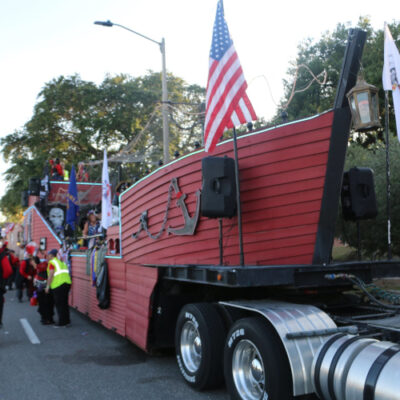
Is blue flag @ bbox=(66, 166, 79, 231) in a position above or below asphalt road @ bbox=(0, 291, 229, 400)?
above

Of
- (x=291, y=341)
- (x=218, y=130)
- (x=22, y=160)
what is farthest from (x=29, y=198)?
(x=291, y=341)

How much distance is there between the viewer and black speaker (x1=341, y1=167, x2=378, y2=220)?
18.2 feet

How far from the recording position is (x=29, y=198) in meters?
20.5

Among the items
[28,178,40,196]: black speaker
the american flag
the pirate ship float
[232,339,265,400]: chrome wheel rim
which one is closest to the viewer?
the pirate ship float

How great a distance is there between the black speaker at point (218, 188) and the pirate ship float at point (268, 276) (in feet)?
0.04

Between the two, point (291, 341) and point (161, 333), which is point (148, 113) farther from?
point (291, 341)

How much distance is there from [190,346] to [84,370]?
1.59 m

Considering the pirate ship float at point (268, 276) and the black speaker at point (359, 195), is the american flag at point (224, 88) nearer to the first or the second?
the pirate ship float at point (268, 276)

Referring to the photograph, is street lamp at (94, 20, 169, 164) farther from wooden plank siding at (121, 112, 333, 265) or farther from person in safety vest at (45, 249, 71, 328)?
wooden plank siding at (121, 112, 333, 265)

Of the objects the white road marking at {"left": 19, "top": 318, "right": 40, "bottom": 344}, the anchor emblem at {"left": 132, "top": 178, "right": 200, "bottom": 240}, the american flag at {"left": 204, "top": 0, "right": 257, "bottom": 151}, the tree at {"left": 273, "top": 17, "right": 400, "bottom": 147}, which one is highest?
the tree at {"left": 273, "top": 17, "right": 400, "bottom": 147}

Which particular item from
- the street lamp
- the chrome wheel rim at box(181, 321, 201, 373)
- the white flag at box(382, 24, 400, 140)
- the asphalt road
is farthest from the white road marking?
the white flag at box(382, 24, 400, 140)

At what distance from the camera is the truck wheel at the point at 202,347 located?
4781 mm

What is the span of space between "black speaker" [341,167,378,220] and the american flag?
1.53m

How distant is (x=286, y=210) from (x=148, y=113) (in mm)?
29587
